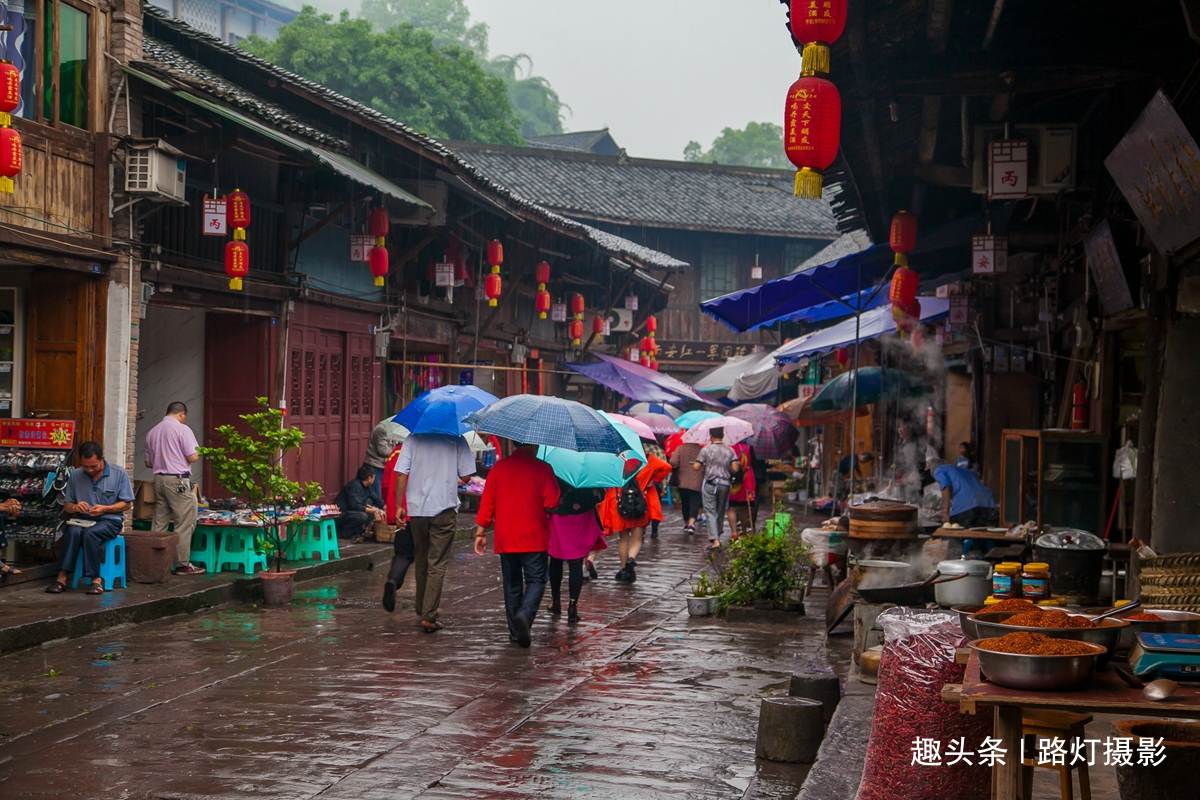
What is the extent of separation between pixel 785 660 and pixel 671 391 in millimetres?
20735

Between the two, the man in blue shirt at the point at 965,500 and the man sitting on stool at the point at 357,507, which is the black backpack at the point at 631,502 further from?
the man sitting on stool at the point at 357,507

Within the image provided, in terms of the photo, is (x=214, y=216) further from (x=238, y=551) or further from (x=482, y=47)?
(x=482, y=47)

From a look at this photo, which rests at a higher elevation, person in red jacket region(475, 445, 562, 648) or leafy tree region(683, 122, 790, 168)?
leafy tree region(683, 122, 790, 168)

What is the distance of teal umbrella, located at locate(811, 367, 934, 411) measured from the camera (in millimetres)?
18734

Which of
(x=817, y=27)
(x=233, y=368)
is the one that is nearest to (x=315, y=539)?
(x=233, y=368)

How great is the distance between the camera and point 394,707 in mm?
7648

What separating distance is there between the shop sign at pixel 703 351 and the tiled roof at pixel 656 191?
12.7 feet

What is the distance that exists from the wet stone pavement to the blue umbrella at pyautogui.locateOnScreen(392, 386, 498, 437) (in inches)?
72.2

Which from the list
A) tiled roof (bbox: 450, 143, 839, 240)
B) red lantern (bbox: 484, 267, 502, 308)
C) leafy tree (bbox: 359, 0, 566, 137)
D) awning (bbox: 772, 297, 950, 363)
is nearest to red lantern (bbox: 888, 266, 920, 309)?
awning (bbox: 772, 297, 950, 363)

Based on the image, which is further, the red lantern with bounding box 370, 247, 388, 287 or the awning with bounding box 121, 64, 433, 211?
the red lantern with bounding box 370, 247, 388, 287

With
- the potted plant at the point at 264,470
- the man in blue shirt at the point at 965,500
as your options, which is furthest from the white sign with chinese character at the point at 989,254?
the potted plant at the point at 264,470

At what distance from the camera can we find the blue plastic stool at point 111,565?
11539 mm

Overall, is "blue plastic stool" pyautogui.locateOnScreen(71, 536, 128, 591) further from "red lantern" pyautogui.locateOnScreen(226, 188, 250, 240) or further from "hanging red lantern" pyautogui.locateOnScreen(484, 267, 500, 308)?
"hanging red lantern" pyautogui.locateOnScreen(484, 267, 500, 308)

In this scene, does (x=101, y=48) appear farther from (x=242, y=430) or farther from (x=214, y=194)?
(x=242, y=430)
